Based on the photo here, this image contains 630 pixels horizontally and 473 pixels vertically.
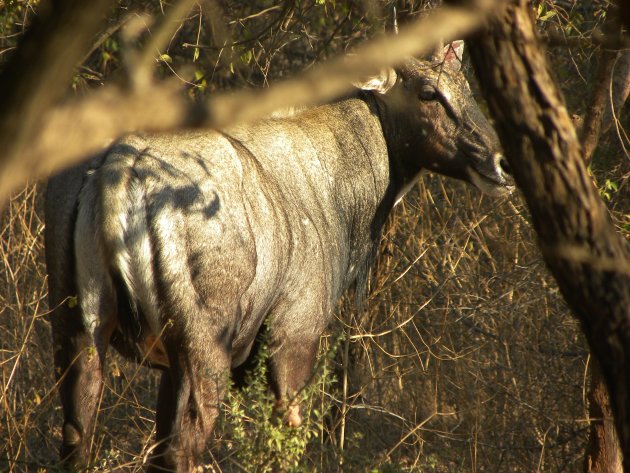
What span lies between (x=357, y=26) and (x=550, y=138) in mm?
4302

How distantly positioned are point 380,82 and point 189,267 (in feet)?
6.97

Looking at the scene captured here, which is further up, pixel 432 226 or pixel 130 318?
pixel 130 318

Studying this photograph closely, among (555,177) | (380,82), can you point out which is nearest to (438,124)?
A: (380,82)

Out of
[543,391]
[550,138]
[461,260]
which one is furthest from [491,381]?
[550,138]

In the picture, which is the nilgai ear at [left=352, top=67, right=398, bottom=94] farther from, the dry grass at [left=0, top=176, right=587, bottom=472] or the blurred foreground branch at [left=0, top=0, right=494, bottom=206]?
the blurred foreground branch at [left=0, top=0, right=494, bottom=206]

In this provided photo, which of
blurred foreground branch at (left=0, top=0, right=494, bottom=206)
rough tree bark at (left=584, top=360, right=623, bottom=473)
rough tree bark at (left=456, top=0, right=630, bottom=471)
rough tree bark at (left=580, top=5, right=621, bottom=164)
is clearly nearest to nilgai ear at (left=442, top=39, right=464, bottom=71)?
rough tree bark at (left=580, top=5, right=621, bottom=164)

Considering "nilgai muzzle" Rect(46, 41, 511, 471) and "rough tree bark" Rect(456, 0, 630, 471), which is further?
"nilgai muzzle" Rect(46, 41, 511, 471)

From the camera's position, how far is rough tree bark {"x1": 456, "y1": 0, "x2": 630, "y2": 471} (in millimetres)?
2697

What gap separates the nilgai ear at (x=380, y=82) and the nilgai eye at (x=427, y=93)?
0.18 metres

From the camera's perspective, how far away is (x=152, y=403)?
6.99 metres

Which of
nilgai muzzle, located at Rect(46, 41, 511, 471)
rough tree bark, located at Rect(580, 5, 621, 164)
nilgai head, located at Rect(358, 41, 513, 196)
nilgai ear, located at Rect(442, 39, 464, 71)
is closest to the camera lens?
nilgai muzzle, located at Rect(46, 41, 511, 471)

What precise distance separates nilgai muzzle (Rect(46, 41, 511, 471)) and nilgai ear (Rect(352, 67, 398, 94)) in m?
0.66

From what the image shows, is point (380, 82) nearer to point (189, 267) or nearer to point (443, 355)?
point (443, 355)

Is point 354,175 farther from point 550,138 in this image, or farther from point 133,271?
point 550,138
